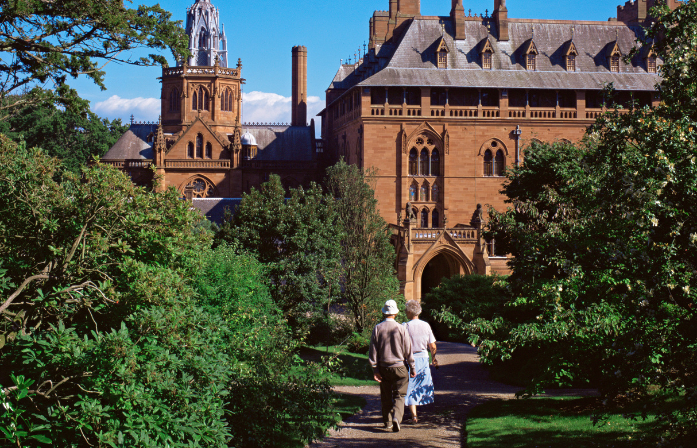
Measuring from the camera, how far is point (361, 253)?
29.4 metres

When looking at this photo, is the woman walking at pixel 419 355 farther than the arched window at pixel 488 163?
No

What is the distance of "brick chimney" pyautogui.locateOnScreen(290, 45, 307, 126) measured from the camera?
224 ft

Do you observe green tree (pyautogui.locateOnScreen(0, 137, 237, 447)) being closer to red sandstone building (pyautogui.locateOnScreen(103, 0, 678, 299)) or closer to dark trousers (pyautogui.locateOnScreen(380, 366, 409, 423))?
dark trousers (pyautogui.locateOnScreen(380, 366, 409, 423))

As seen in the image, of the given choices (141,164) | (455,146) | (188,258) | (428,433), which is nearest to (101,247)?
(188,258)

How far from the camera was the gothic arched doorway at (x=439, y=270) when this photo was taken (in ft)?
127

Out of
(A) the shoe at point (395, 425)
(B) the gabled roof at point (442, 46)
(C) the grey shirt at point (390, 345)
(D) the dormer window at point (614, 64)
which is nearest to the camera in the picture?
(C) the grey shirt at point (390, 345)

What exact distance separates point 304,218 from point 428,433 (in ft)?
60.3

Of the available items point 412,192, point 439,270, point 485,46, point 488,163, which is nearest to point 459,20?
point 485,46

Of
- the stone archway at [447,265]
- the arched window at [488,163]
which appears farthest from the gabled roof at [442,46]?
the stone archway at [447,265]

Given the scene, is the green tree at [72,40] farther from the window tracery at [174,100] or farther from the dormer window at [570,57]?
the window tracery at [174,100]

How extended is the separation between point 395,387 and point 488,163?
121 feet

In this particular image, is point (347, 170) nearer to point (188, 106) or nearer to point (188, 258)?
point (188, 258)

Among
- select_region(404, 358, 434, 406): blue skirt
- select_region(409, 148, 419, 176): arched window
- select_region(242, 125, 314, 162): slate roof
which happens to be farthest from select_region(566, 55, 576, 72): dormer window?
select_region(404, 358, 434, 406): blue skirt

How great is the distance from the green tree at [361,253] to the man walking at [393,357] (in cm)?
1626
